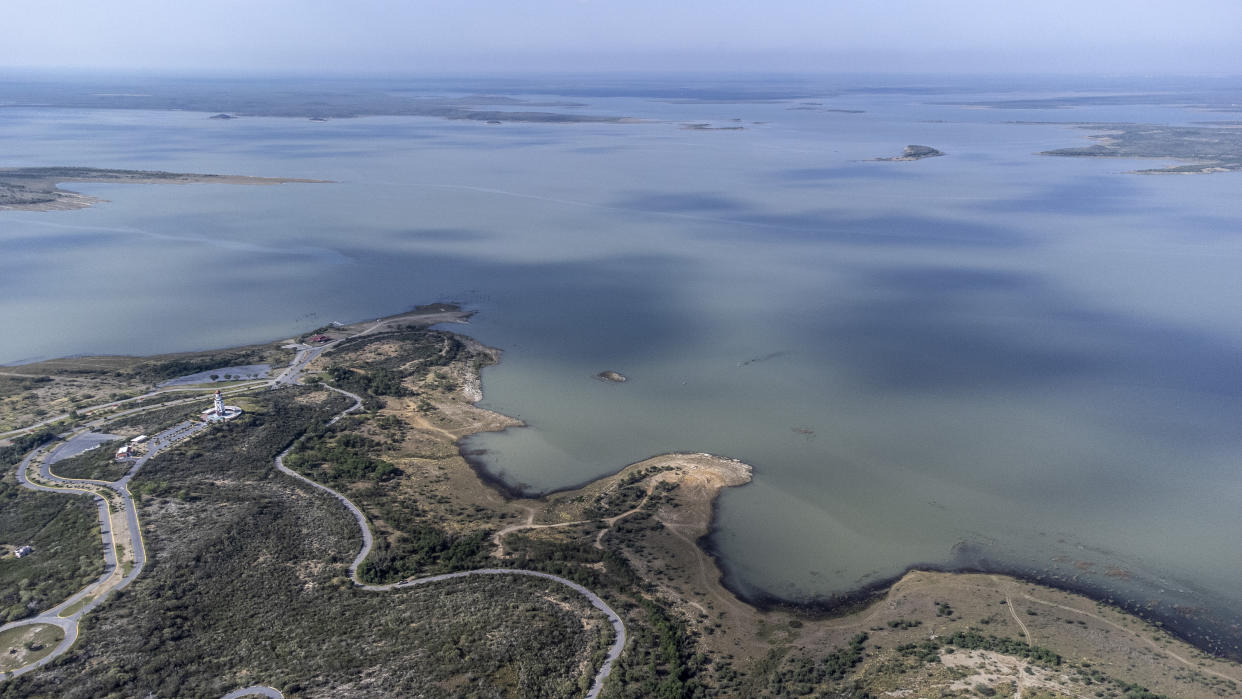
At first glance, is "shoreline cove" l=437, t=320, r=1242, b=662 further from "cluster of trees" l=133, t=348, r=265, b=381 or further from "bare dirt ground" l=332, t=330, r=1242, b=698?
"cluster of trees" l=133, t=348, r=265, b=381

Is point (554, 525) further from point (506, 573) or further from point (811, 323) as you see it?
point (811, 323)

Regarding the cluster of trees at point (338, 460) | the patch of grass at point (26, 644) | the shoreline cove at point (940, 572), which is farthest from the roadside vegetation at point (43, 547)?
the shoreline cove at point (940, 572)

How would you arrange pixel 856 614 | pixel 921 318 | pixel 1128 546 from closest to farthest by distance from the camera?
pixel 856 614
pixel 1128 546
pixel 921 318

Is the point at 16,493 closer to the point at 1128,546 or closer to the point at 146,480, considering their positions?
the point at 146,480

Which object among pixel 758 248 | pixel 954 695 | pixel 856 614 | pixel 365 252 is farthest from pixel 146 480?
pixel 758 248

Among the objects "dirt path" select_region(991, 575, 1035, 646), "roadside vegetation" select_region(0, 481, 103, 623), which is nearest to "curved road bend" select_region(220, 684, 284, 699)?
"roadside vegetation" select_region(0, 481, 103, 623)

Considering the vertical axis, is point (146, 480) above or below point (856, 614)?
above

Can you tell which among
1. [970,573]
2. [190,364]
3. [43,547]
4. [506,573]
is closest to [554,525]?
[506,573]
